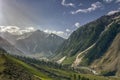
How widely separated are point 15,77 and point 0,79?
11934 mm

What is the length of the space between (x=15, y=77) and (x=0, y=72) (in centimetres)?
1190

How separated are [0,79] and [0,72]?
27.0ft

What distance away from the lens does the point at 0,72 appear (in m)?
199

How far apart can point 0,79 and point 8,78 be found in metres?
5.74

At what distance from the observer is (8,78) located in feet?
634

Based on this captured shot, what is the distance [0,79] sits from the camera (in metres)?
192

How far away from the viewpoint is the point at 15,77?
652 feet

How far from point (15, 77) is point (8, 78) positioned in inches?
272
